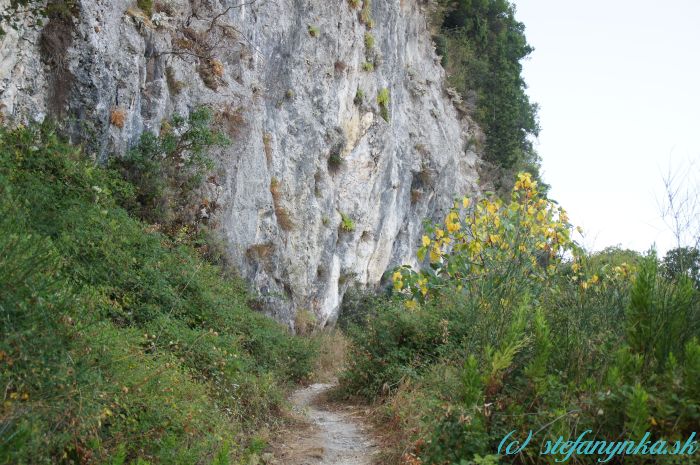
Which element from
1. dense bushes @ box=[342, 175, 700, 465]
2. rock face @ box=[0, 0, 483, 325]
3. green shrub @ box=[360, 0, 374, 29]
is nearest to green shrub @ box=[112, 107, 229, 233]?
rock face @ box=[0, 0, 483, 325]

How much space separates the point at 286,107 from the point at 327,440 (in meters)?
11.1

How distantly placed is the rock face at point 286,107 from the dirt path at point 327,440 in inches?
205

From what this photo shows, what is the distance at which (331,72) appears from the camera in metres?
17.6

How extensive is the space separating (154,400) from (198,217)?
785cm

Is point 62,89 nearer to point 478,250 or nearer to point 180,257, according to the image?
point 180,257

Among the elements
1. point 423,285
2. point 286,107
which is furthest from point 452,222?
point 286,107

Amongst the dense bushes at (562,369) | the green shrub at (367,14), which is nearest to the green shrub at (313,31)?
the green shrub at (367,14)

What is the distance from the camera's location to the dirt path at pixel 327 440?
605 centimetres

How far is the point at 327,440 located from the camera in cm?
685

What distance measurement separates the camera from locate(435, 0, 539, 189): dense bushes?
94.5 ft

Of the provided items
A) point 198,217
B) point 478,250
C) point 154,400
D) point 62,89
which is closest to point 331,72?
point 198,217

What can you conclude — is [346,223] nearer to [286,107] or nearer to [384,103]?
[286,107]

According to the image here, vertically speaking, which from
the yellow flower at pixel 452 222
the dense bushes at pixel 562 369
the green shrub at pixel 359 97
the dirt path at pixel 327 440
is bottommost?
the dirt path at pixel 327 440

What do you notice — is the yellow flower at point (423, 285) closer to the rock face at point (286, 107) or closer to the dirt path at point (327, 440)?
the dirt path at point (327, 440)
